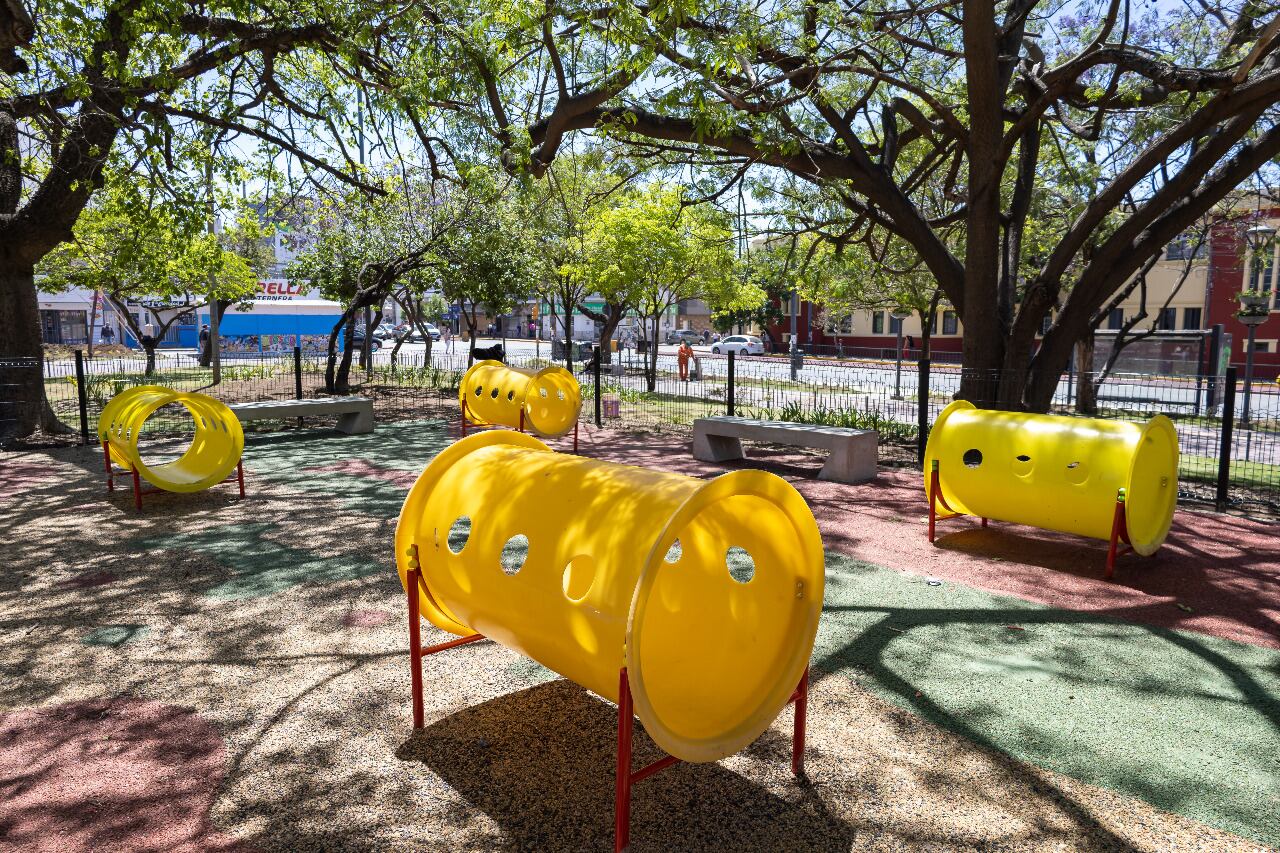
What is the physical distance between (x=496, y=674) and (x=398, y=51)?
10217 millimetres

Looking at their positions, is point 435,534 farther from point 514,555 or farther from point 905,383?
point 905,383

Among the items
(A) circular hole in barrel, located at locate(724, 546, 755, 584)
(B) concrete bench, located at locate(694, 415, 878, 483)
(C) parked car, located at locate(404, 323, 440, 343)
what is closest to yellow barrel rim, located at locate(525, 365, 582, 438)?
(B) concrete bench, located at locate(694, 415, 878, 483)

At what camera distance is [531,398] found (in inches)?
538

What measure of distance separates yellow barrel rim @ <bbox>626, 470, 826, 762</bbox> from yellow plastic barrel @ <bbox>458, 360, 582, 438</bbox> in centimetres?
996

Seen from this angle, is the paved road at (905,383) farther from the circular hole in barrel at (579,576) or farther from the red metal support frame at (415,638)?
the red metal support frame at (415,638)

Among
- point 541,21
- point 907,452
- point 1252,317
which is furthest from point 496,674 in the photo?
point 1252,317

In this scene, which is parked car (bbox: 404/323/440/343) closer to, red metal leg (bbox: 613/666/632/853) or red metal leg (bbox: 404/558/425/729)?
red metal leg (bbox: 404/558/425/729)

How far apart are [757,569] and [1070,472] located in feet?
13.8

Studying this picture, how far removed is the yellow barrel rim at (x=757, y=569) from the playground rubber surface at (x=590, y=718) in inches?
16.4

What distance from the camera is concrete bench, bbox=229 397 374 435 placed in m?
13.0

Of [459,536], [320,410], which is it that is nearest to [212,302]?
[320,410]

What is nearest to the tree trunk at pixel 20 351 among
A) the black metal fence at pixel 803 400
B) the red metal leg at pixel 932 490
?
the black metal fence at pixel 803 400

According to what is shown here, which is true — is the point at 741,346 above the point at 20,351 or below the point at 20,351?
above

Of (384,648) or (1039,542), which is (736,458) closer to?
(1039,542)
